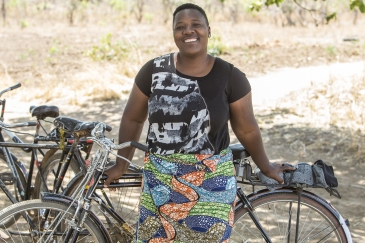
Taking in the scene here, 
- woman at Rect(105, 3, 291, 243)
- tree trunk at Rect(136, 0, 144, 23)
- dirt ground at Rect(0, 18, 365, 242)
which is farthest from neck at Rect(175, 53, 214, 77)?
tree trunk at Rect(136, 0, 144, 23)

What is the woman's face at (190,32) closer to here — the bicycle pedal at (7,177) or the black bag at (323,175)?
the black bag at (323,175)

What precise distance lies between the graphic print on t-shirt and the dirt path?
205 cm

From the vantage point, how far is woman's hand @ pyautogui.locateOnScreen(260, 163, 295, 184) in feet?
8.76

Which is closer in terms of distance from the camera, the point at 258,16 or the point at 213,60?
the point at 213,60

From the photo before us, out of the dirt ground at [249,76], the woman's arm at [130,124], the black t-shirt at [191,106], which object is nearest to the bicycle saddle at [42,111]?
the woman's arm at [130,124]

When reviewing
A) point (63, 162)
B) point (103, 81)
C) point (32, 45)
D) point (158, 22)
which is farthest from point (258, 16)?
point (63, 162)

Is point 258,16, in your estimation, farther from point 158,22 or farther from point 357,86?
point 357,86

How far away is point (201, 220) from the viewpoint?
7.97ft

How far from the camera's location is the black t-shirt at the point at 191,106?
2367 mm

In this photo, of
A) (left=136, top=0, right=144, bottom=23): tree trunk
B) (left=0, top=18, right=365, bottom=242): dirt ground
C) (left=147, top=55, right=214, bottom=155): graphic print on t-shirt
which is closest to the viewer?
(left=147, top=55, right=214, bottom=155): graphic print on t-shirt

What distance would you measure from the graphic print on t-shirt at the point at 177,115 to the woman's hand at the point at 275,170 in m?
0.39

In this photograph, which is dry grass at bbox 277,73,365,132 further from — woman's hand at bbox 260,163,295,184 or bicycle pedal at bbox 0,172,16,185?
bicycle pedal at bbox 0,172,16,185

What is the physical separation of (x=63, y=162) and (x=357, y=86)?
5.31 meters

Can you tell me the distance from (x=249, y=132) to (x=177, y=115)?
39cm
